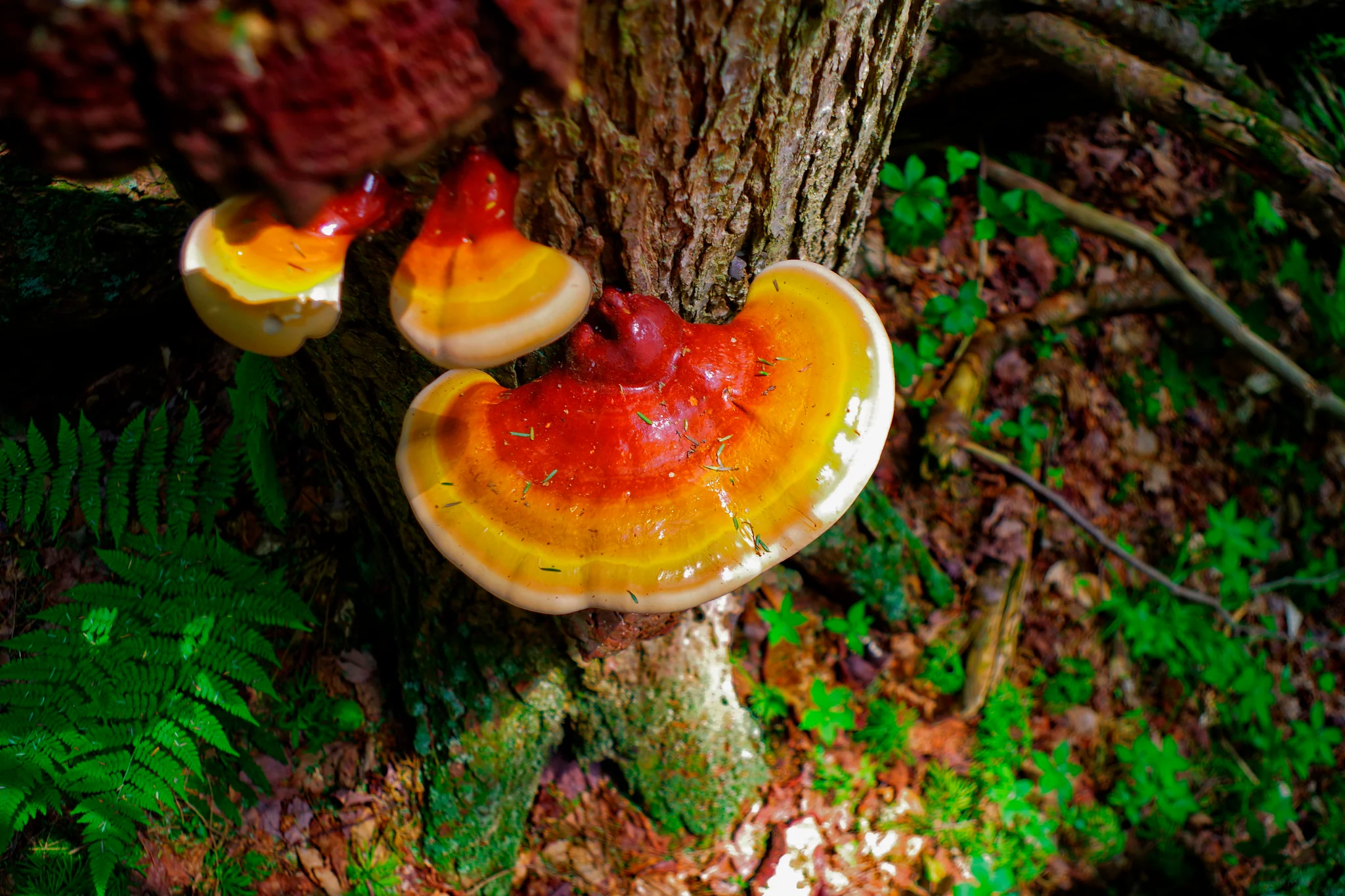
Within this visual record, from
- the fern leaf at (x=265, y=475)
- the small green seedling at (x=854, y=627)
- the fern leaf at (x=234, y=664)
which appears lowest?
the small green seedling at (x=854, y=627)

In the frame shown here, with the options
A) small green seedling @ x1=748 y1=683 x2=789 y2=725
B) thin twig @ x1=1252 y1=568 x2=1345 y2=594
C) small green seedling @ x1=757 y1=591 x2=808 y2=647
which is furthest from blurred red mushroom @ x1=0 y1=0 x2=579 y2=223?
thin twig @ x1=1252 y1=568 x2=1345 y2=594

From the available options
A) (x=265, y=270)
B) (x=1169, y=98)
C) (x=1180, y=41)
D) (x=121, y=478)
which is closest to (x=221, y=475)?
(x=121, y=478)

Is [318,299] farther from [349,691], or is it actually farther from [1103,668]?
[1103,668]

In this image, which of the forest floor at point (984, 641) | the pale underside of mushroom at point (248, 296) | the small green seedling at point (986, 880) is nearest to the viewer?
the pale underside of mushroom at point (248, 296)

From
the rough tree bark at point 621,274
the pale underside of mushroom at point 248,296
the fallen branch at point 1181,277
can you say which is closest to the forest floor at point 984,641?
the fallen branch at point 1181,277

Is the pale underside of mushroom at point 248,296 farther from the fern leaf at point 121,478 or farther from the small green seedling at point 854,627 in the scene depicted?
the small green seedling at point 854,627

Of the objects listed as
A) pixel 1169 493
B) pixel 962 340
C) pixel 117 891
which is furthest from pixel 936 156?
pixel 117 891
